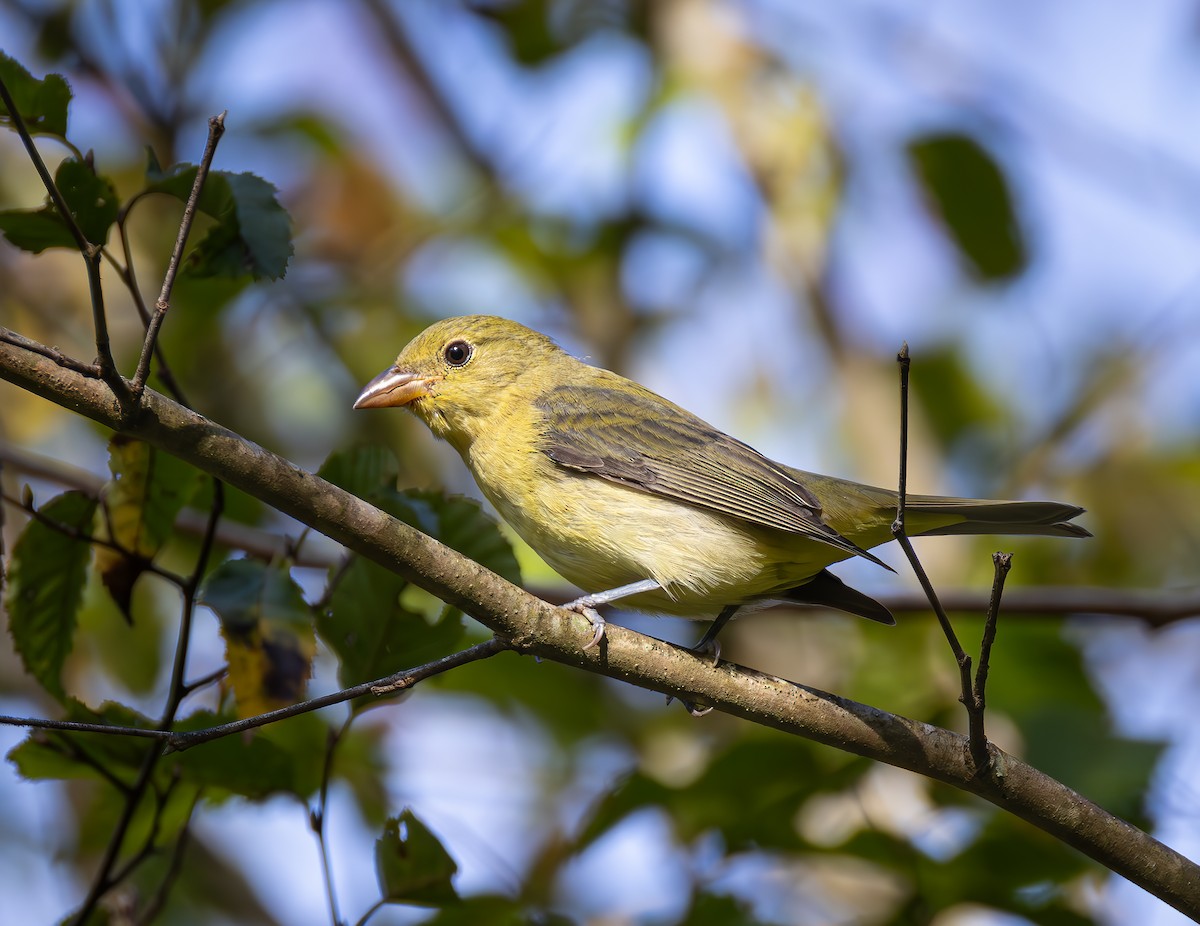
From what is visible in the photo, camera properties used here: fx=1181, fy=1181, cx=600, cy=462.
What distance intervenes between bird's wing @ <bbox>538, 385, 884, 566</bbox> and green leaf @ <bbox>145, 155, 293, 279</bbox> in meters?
1.37

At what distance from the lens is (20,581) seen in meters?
2.78

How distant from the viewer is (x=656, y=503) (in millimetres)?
3764

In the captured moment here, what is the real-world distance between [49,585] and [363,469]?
0.79 m

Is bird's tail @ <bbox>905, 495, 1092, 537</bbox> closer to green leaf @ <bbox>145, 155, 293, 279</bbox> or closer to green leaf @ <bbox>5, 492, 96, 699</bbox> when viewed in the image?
green leaf @ <bbox>145, 155, 293, 279</bbox>

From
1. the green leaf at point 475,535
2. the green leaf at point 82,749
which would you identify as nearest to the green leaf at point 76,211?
the green leaf at point 475,535

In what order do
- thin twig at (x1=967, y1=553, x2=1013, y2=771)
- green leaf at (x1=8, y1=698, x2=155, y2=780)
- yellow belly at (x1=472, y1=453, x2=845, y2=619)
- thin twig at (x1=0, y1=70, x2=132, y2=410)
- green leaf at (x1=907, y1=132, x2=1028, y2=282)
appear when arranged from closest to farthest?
thin twig at (x1=0, y1=70, x2=132, y2=410) → thin twig at (x1=967, y1=553, x2=1013, y2=771) → green leaf at (x1=8, y1=698, x2=155, y2=780) → yellow belly at (x1=472, y1=453, x2=845, y2=619) → green leaf at (x1=907, y1=132, x2=1028, y2=282)

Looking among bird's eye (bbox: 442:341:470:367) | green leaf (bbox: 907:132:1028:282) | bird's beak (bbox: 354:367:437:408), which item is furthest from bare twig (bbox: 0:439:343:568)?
green leaf (bbox: 907:132:1028:282)

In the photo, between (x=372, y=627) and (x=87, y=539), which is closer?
(x=87, y=539)

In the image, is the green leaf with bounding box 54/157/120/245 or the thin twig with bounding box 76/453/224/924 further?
the thin twig with bounding box 76/453/224/924

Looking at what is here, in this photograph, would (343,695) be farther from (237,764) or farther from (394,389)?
(394,389)

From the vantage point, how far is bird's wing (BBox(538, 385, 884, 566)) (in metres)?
3.60

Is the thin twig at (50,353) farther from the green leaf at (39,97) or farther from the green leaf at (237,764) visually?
the green leaf at (237,764)

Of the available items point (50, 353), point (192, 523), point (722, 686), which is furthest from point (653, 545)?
point (50, 353)

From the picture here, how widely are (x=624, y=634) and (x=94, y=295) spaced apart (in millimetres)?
1393
